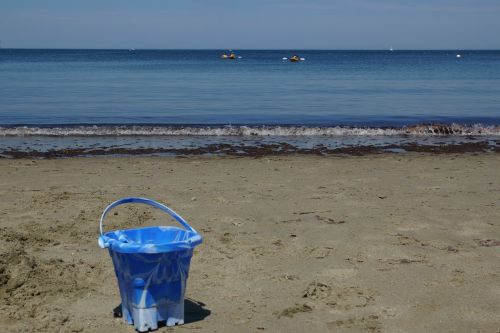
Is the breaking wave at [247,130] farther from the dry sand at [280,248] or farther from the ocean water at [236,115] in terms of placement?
the dry sand at [280,248]

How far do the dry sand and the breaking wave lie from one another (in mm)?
5192

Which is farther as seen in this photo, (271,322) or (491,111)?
(491,111)

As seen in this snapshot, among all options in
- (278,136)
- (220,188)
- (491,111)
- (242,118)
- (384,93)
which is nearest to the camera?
(220,188)

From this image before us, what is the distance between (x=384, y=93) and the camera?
27.2 meters

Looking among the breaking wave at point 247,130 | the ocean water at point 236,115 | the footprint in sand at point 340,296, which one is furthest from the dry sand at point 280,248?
the breaking wave at point 247,130

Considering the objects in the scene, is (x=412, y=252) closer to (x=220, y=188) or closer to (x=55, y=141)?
(x=220, y=188)

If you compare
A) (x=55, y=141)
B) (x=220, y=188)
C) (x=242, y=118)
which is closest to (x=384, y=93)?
(x=242, y=118)

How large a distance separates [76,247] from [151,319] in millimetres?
1981

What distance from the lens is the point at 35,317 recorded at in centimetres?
432

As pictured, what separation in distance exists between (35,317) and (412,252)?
3343mm

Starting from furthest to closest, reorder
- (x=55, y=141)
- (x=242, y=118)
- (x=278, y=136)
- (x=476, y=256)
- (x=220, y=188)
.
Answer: (x=242, y=118) → (x=278, y=136) → (x=55, y=141) → (x=220, y=188) → (x=476, y=256)

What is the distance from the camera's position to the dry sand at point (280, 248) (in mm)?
4414

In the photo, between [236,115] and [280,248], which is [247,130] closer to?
[236,115]

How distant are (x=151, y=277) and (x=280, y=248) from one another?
2.08 metres
